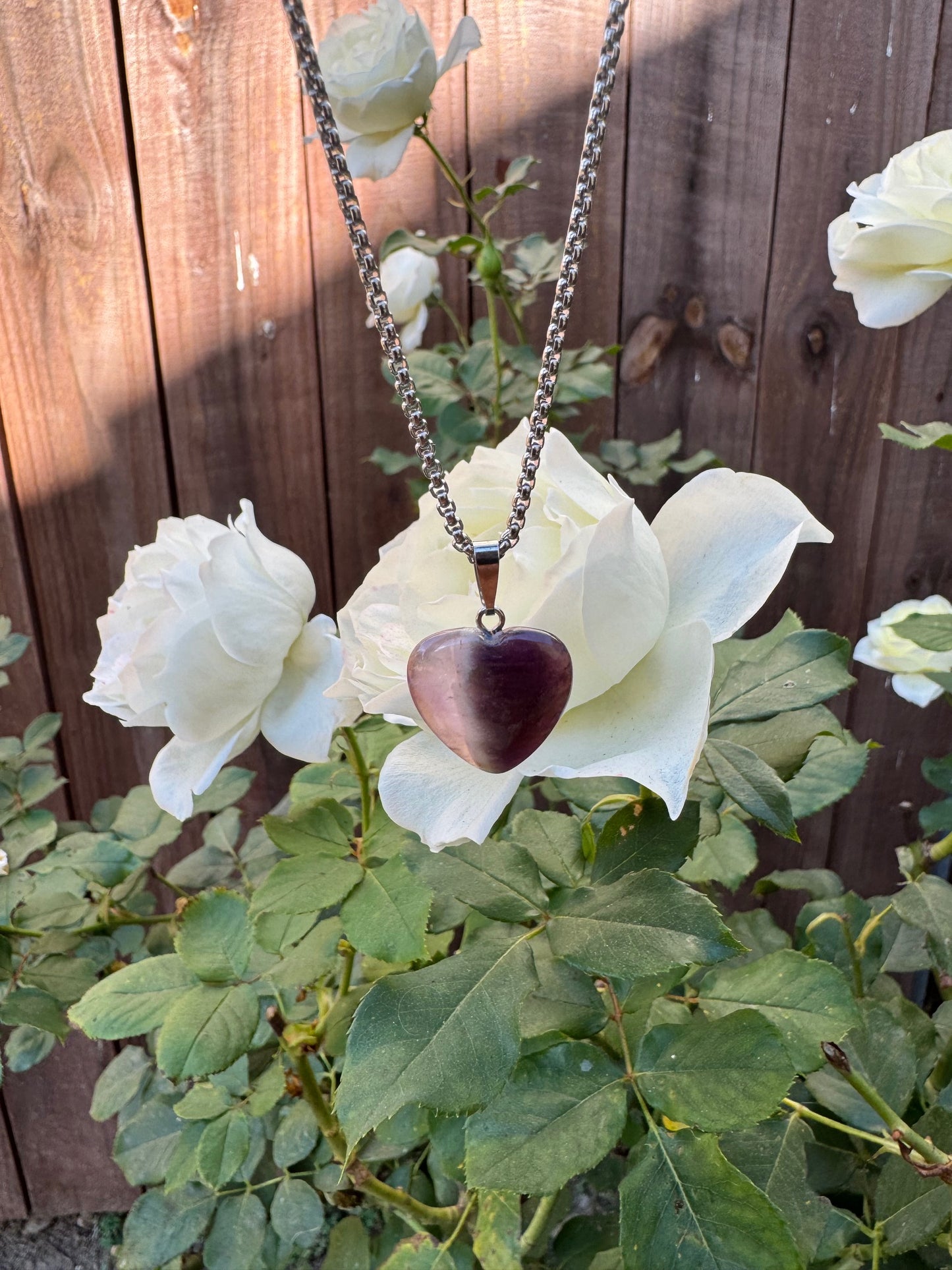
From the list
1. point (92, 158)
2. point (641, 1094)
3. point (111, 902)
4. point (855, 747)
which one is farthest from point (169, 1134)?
point (92, 158)

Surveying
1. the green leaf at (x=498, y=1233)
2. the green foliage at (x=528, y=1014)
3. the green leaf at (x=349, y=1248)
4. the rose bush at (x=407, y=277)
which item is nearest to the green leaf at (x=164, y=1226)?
the green foliage at (x=528, y=1014)

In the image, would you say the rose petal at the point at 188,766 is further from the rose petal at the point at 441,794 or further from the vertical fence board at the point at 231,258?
the vertical fence board at the point at 231,258

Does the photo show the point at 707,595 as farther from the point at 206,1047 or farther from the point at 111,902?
the point at 111,902

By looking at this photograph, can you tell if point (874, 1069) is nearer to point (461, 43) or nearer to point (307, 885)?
point (307, 885)

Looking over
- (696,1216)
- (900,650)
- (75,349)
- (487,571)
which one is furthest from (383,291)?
(75,349)

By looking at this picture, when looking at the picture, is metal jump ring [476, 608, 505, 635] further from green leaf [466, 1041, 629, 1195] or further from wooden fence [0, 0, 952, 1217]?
wooden fence [0, 0, 952, 1217]
